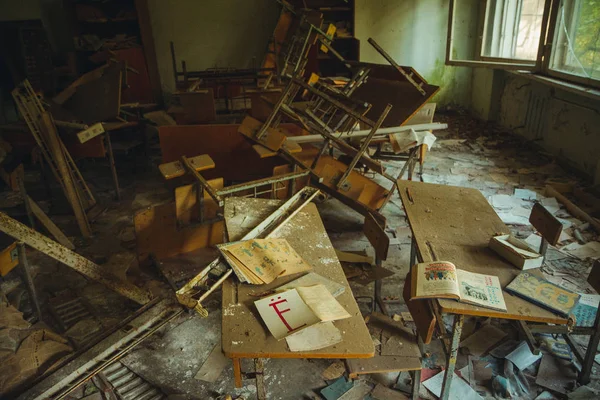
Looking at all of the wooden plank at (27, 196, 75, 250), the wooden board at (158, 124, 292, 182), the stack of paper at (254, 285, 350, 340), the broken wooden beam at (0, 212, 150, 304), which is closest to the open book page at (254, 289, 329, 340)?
the stack of paper at (254, 285, 350, 340)

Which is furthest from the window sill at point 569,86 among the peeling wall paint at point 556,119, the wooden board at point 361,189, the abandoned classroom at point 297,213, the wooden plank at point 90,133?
the wooden plank at point 90,133

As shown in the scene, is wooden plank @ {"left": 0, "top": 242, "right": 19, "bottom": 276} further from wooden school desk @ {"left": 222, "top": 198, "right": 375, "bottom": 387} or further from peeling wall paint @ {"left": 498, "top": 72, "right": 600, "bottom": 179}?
peeling wall paint @ {"left": 498, "top": 72, "right": 600, "bottom": 179}

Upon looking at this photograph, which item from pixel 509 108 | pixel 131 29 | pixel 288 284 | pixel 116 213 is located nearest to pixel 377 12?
pixel 509 108

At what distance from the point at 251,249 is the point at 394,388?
3.78ft

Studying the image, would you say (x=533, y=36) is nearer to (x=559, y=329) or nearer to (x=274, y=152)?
(x=274, y=152)

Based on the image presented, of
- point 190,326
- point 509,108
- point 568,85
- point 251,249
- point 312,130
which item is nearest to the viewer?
point 251,249

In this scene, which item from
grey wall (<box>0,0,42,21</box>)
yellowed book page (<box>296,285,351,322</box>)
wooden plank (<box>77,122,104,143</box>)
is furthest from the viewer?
grey wall (<box>0,0,42,21</box>)

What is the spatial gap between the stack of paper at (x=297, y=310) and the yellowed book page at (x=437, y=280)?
388mm

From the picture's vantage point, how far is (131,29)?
7742 mm

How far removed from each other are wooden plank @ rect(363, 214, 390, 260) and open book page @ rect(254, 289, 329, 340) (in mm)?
711

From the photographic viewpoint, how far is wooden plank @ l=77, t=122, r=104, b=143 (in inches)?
152

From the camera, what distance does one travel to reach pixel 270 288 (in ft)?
5.85

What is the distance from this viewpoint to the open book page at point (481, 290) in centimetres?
172

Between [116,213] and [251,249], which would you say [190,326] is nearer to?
[251,249]
